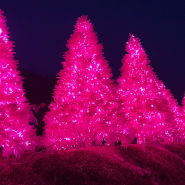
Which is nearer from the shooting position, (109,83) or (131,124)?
(109,83)

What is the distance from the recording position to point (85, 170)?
692cm

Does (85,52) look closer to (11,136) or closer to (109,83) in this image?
(109,83)

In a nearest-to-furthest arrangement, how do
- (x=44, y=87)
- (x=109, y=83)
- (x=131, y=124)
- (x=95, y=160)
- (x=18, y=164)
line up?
(x=18, y=164)
(x=95, y=160)
(x=109, y=83)
(x=131, y=124)
(x=44, y=87)

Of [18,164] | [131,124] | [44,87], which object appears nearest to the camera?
[18,164]

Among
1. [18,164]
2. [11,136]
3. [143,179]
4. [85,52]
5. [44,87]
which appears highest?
[44,87]

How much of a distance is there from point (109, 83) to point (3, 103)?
4.99 meters

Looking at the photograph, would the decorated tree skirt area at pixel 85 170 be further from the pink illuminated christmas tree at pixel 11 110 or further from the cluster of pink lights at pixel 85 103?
the cluster of pink lights at pixel 85 103

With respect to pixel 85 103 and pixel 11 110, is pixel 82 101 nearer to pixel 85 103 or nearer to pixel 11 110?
pixel 85 103

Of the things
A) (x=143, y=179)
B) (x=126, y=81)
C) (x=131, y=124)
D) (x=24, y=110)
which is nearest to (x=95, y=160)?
(x=143, y=179)

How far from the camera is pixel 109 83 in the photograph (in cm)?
1049

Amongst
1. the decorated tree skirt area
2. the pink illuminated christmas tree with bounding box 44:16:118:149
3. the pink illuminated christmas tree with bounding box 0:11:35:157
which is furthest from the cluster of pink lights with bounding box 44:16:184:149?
the pink illuminated christmas tree with bounding box 0:11:35:157

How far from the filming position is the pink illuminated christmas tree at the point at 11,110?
7.50 metres

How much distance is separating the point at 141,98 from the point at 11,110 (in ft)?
24.2

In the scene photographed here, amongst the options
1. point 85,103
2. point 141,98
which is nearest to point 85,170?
point 85,103
